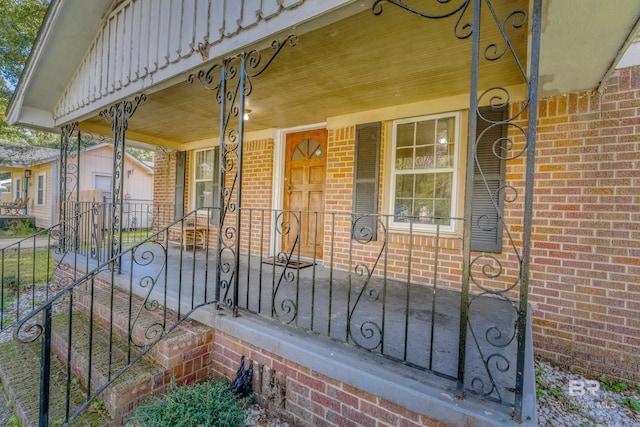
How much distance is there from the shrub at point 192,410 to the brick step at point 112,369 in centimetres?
12

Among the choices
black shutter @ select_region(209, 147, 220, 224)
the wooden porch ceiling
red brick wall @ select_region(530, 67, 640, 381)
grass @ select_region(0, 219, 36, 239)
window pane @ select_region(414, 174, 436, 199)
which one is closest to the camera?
the wooden porch ceiling

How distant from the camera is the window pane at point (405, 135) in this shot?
12.1 feet

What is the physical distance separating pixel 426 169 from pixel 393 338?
2.15m

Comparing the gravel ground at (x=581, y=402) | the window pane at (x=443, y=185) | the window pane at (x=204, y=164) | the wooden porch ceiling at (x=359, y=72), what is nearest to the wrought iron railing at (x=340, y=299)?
the window pane at (x=443, y=185)

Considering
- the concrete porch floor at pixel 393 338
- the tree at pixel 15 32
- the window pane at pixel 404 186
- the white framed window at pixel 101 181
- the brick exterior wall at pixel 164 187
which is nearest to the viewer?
the concrete porch floor at pixel 393 338

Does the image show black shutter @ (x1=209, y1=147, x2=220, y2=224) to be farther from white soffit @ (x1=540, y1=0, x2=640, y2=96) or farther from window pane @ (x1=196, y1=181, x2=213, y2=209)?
white soffit @ (x1=540, y1=0, x2=640, y2=96)

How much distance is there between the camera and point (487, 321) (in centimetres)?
245

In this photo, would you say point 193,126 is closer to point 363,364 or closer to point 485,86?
point 485,86

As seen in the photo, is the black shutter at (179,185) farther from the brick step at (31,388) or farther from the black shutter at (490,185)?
the black shutter at (490,185)

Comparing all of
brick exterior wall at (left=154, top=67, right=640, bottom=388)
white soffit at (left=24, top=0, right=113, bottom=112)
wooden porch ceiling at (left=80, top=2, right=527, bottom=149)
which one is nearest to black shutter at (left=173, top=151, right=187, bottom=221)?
wooden porch ceiling at (left=80, top=2, right=527, bottom=149)

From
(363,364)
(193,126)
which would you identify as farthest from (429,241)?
(193,126)

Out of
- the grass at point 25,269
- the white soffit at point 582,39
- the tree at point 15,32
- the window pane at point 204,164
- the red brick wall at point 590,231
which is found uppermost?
the tree at point 15,32

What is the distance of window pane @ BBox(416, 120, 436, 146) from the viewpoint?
3.52m

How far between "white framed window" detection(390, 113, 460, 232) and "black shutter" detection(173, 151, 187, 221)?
178 inches
